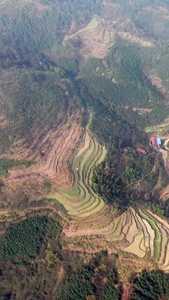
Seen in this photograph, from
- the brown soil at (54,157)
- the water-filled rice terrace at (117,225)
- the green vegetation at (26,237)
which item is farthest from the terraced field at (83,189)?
the green vegetation at (26,237)

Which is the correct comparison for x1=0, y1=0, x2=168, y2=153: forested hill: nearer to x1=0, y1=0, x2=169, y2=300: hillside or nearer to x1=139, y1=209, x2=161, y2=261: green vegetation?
x1=0, y1=0, x2=169, y2=300: hillside

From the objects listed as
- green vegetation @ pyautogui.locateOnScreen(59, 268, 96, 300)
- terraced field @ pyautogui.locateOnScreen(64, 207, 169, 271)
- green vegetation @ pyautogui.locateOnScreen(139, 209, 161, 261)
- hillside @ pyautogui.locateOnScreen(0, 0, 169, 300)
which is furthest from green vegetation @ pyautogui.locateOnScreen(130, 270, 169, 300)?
green vegetation @ pyautogui.locateOnScreen(59, 268, 96, 300)

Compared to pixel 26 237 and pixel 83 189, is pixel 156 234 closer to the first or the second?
pixel 83 189

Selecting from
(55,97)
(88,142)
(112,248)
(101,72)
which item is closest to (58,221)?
(112,248)

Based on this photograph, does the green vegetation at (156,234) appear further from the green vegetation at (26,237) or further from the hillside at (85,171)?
the green vegetation at (26,237)

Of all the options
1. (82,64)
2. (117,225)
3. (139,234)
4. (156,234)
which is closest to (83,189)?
(117,225)
